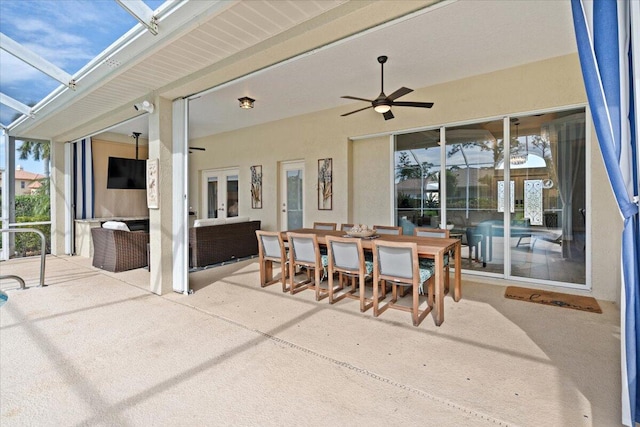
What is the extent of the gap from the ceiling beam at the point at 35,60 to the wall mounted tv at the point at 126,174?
4235mm

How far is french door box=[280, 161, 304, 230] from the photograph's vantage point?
6770 mm

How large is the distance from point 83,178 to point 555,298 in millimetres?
9146

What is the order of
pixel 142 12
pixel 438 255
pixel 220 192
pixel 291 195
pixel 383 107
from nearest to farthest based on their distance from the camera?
pixel 142 12 < pixel 438 255 < pixel 383 107 < pixel 291 195 < pixel 220 192

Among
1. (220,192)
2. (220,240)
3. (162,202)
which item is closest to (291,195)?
(220,240)

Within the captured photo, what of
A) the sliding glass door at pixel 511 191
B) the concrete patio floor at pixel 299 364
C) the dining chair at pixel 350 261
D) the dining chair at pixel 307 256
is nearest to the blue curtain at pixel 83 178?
the concrete patio floor at pixel 299 364

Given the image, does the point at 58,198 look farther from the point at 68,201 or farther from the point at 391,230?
the point at 391,230

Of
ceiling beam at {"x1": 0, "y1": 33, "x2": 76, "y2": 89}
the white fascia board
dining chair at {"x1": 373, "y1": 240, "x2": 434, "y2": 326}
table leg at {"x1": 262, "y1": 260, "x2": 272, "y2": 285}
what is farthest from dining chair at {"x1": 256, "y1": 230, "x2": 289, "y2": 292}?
Result: ceiling beam at {"x1": 0, "y1": 33, "x2": 76, "y2": 89}

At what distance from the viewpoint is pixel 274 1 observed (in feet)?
7.24

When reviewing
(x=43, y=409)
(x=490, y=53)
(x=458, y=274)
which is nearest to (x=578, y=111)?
(x=490, y=53)

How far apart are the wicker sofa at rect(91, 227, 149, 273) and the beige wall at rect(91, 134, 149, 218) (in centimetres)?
272

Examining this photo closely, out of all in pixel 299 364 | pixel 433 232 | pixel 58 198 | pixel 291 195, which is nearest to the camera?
pixel 299 364

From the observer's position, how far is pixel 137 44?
3.01 m

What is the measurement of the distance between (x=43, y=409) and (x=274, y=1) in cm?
297

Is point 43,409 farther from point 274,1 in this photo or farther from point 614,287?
point 614,287
